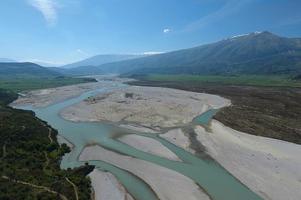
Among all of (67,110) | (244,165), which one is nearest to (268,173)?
(244,165)

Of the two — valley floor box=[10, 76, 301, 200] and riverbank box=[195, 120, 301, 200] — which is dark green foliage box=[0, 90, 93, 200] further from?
riverbank box=[195, 120, 301, 200]

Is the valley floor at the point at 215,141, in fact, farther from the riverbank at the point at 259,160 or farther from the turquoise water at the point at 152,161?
the turquoise water at the point at 152,161

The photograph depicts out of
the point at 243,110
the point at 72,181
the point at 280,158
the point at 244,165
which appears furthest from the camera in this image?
the point at 243,110

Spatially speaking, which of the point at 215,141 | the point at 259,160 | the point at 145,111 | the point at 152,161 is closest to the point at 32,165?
the point at 152,161

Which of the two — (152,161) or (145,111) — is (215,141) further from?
(145,111)

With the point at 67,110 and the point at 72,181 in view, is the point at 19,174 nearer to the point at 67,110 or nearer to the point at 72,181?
the point at 72,181
